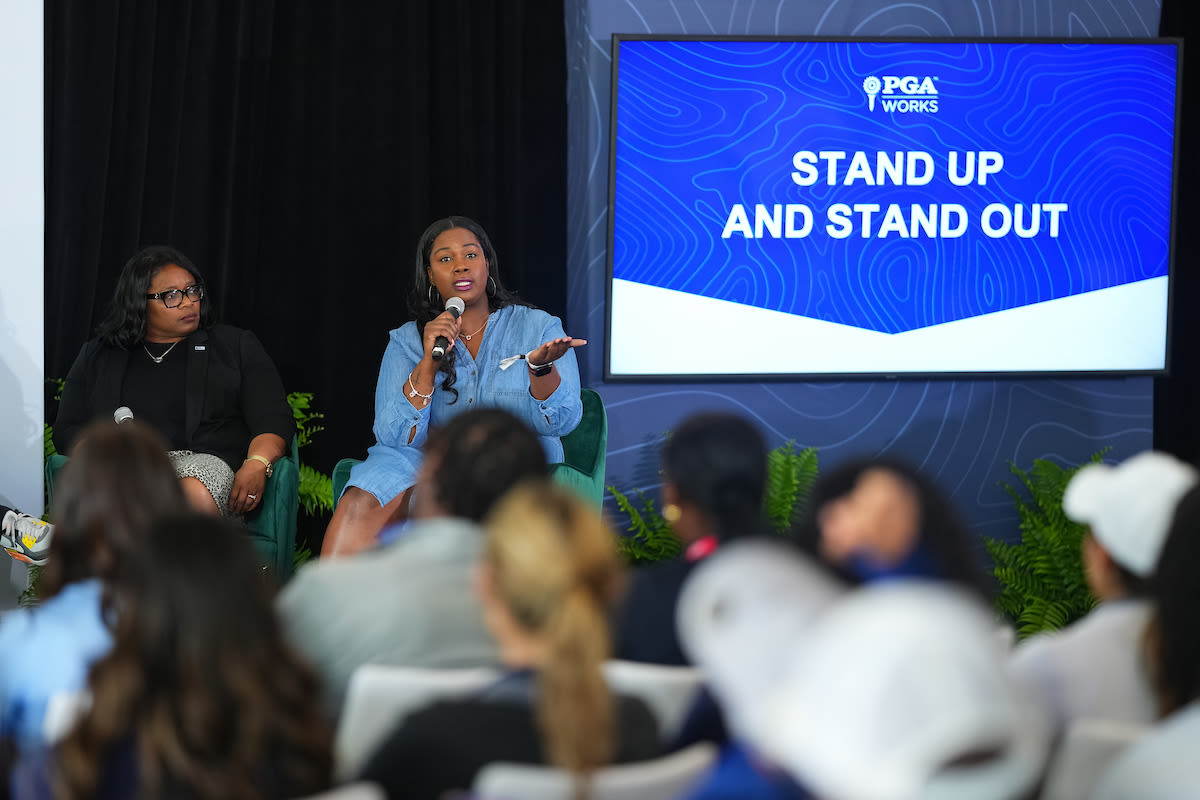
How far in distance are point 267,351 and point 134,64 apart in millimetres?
1157

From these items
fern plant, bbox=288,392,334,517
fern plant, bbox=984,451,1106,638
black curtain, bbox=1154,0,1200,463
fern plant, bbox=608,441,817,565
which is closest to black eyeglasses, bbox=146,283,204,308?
fern plant, bbox=288,392,334,517

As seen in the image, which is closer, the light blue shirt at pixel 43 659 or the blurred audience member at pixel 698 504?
the light blue shirt at pixel 43 659

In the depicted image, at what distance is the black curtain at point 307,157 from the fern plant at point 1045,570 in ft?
6.40

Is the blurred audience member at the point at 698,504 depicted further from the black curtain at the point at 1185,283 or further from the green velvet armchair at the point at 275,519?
the black curtain at the point at 1185,283

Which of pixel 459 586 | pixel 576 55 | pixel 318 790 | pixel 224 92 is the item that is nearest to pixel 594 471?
pixel 576 55

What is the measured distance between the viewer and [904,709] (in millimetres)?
849

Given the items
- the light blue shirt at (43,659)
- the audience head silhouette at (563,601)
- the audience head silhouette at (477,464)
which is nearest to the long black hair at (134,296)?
the audience head silhouette at (477,464)

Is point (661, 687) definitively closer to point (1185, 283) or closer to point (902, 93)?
point (902, 93)

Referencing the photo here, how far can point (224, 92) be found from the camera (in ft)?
14.7

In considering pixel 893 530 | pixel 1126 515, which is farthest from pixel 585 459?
pixel 1126 515

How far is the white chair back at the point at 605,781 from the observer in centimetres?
129

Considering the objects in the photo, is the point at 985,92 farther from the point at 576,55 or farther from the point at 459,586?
the point at 459,586

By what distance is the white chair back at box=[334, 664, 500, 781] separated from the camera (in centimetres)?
150

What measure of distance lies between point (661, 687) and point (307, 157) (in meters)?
3.46
